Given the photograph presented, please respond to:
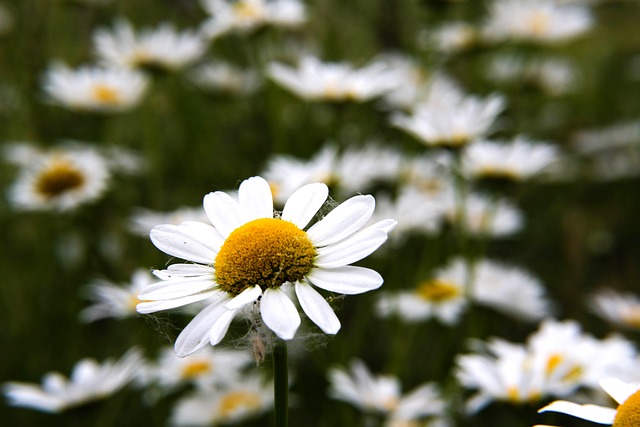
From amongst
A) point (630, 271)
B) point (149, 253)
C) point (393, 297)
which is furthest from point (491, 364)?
point (630, 271)

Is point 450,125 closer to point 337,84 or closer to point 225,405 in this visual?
point 337,84

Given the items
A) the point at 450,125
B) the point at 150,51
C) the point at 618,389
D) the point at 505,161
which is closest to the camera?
the point at 618,389

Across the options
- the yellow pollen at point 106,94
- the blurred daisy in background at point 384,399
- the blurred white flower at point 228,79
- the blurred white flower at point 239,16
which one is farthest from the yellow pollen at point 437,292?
the blurred white flower at point 228,79

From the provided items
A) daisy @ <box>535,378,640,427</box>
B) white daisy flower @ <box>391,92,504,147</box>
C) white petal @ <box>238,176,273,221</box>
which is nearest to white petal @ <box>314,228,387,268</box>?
white petal @ <box>238,176,273,221</box>

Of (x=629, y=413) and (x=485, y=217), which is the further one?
(x=485, y=217)

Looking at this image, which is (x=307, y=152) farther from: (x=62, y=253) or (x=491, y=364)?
(x=491, y=364)

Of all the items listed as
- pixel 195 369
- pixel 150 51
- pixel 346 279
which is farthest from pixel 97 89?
pixel 346 279

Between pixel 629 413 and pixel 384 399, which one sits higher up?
pixel 384 399

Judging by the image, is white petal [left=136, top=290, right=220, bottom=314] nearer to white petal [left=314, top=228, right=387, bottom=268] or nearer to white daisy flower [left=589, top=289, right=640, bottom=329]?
white petal [left=314, top=228, right=387, bottom=268]
